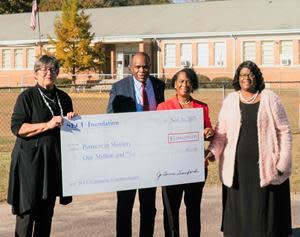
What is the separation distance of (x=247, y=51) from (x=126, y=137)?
41.1m

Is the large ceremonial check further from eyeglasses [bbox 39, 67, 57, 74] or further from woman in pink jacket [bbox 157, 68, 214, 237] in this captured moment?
eyeglasses [bbox 39, 67, 57, 74]

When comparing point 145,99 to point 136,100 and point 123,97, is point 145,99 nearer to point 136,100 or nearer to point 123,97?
point 136,100

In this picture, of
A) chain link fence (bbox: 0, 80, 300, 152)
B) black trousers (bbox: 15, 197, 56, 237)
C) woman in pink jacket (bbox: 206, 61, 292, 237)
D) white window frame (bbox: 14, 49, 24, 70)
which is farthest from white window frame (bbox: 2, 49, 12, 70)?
woman in pink jacket (bbox: 206, 61, 292, 237)

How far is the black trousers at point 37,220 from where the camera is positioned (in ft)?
18.8

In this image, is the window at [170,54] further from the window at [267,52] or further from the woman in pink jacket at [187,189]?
the woman in pink jacket at [187,189]

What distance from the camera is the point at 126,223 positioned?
21.0 ft

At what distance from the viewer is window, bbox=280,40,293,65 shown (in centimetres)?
4425

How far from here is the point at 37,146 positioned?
5.56 m

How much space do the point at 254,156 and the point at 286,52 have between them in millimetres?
40320

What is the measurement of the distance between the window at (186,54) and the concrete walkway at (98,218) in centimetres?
3863

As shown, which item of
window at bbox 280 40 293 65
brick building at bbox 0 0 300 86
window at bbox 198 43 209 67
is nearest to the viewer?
window at bbox 280 40 293 65

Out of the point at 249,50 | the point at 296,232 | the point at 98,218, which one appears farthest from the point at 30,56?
the point at 296,232

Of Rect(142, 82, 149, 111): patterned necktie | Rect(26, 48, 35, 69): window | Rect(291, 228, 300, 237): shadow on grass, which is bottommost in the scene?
Rect(291, 228, 300, 237): shadow on grass

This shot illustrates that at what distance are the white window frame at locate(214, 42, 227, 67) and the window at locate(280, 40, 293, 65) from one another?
4.24 m
